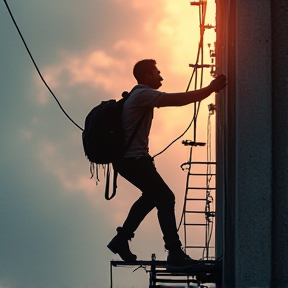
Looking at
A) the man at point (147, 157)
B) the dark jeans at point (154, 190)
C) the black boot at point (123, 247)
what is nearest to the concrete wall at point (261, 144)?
the man at point (147, 157)

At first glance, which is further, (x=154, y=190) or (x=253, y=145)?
(x=154, y=190)

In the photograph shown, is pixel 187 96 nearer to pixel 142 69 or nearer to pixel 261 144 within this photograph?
pixel 142 69

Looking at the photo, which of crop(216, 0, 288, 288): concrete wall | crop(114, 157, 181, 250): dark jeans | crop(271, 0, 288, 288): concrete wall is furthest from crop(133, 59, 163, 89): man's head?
crop(271, 0, 288, 288): concrete wall

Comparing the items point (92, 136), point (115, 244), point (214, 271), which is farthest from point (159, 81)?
point (214, 271)

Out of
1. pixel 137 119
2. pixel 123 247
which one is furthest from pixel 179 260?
pixel 137 119

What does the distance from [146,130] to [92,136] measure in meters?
0.50

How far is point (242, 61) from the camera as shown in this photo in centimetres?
905

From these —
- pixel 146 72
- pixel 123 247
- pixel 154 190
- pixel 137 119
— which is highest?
pixel 146 72

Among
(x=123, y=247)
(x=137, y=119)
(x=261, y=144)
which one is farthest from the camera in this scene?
(x=123, y=247)

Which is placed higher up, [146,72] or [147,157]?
[146,72]

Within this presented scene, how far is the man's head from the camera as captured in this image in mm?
9742

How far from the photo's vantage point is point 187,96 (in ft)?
30.6

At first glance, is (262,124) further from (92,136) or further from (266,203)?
(92,136)

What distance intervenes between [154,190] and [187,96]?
0.94 meters
